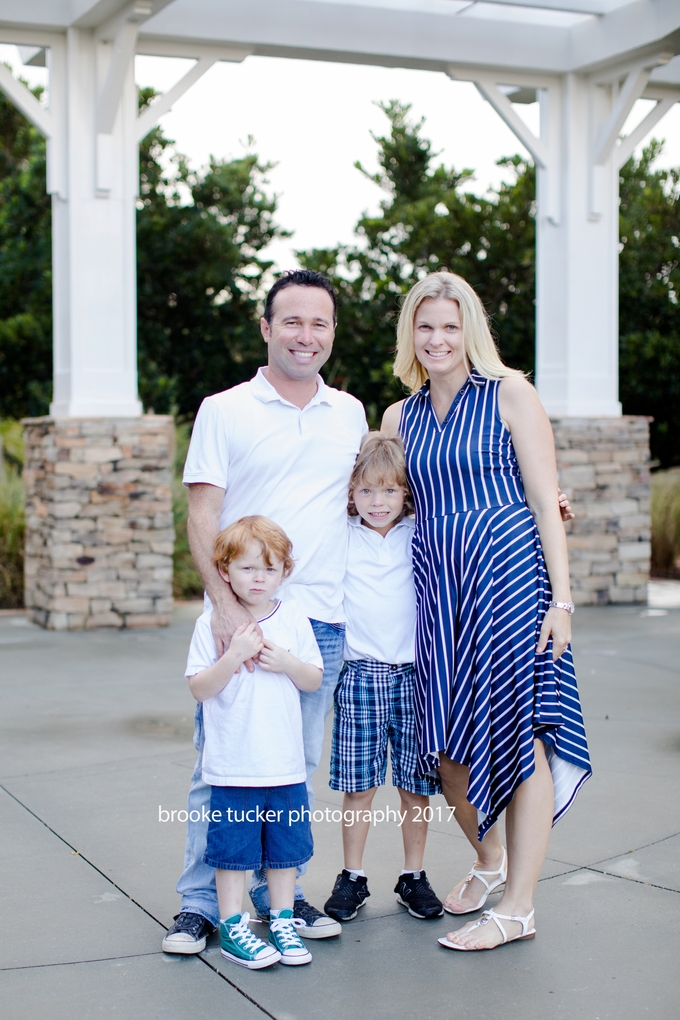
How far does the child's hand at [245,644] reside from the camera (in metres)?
2.61

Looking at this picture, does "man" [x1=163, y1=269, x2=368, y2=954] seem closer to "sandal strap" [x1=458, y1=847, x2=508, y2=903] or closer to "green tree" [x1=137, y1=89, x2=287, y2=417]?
"sandal strap" [x1=458, y1=847, x2=508, y2=903]

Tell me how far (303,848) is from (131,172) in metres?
5.77

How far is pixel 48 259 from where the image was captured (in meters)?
11.4

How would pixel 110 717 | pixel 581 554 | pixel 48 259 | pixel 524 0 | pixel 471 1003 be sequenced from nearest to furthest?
pixel 471 1003 → pixel 110 717 → pixel 524 0 → pixel 581 554 → pixel 48 259

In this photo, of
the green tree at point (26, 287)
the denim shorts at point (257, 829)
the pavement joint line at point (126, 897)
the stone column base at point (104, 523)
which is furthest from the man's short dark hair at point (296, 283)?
the green tree at point (26, 287)

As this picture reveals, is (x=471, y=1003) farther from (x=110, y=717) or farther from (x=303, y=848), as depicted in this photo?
(x=110, y=717)

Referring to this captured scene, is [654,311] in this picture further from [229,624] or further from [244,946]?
[244,946]

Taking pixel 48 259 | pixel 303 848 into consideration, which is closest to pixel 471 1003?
pixel 303 848

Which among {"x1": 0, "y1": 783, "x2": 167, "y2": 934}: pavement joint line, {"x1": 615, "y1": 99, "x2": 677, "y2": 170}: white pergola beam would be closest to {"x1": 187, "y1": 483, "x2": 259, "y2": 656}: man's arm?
{"x1": 0, "y1": 783, "x2": 167, "y2": 934}: pavement joint line

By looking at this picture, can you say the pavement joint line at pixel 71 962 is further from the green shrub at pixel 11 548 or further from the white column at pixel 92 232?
the green shrub at pixel 11 548

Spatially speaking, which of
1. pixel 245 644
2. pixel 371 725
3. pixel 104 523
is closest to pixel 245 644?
pixel 245 644

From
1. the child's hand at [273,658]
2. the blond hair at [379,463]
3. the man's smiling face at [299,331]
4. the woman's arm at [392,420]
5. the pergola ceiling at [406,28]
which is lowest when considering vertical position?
the child's hand at [273,658]

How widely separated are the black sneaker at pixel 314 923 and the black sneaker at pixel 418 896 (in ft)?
0.71

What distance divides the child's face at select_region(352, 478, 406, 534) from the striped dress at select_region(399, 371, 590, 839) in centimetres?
8
